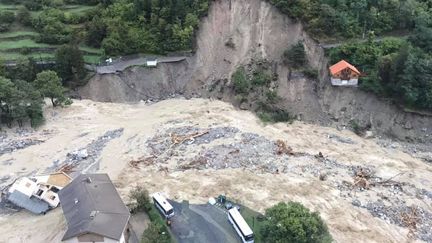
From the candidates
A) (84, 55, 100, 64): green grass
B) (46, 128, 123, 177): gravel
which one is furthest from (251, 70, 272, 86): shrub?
(84, 55, 100, 64): green grass

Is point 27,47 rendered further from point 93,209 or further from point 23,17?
point 93,209

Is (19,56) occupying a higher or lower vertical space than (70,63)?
higher

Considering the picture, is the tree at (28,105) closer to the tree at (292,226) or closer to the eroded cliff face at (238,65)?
the eroded cliff face at (238,65)

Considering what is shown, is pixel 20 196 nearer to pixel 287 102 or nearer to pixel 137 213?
pixel 137 213

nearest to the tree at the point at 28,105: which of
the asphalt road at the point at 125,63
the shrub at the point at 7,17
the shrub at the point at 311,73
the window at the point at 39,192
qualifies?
the asphalt road at the point at 125,63

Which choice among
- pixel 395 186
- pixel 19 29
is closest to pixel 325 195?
pixel 395 186

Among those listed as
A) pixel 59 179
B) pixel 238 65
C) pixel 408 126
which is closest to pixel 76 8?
pixel 238 65

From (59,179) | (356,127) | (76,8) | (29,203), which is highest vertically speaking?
(76,8)
